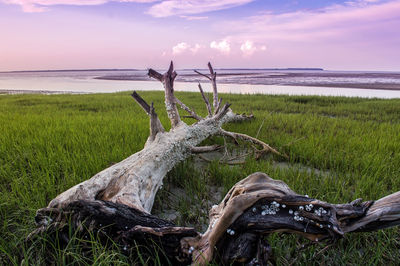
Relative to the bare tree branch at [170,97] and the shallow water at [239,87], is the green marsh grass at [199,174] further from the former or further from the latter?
the shallow water at [239,87]

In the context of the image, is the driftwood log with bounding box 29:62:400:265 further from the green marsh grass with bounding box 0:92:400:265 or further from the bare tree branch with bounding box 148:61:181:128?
the bare tree branch with bounding box 148:61:181:128

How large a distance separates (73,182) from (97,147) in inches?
39.2

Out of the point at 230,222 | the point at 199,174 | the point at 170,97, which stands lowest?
the point at 199,174

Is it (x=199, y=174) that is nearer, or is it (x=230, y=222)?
(x=230, y=222)

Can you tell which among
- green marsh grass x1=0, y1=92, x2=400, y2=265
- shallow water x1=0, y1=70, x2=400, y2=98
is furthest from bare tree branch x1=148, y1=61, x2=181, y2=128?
shallow water x1=0, y1=70, x2=400, y2=98

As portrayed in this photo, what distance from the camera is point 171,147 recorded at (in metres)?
2.34

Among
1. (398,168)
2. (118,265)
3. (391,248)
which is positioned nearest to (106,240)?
(118,265)

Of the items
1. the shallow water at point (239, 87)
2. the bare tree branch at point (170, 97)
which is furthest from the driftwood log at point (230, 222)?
the shallow water at point (239, 87)

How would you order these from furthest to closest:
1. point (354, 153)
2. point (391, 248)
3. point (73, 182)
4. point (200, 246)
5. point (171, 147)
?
point (354, 153)
point (171, 147)
point (73, 182)
point (391, 248)
point (200, 246)

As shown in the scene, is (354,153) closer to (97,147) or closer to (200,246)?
(200,246)

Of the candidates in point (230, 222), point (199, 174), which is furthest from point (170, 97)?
point (230, 222)

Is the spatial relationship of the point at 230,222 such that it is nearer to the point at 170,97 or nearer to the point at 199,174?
the point at 199,174

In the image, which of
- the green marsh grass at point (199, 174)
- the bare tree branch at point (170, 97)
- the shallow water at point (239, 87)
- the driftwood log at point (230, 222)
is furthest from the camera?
the shallow water at point (239, 87)

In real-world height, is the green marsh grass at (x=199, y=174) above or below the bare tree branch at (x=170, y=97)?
below
